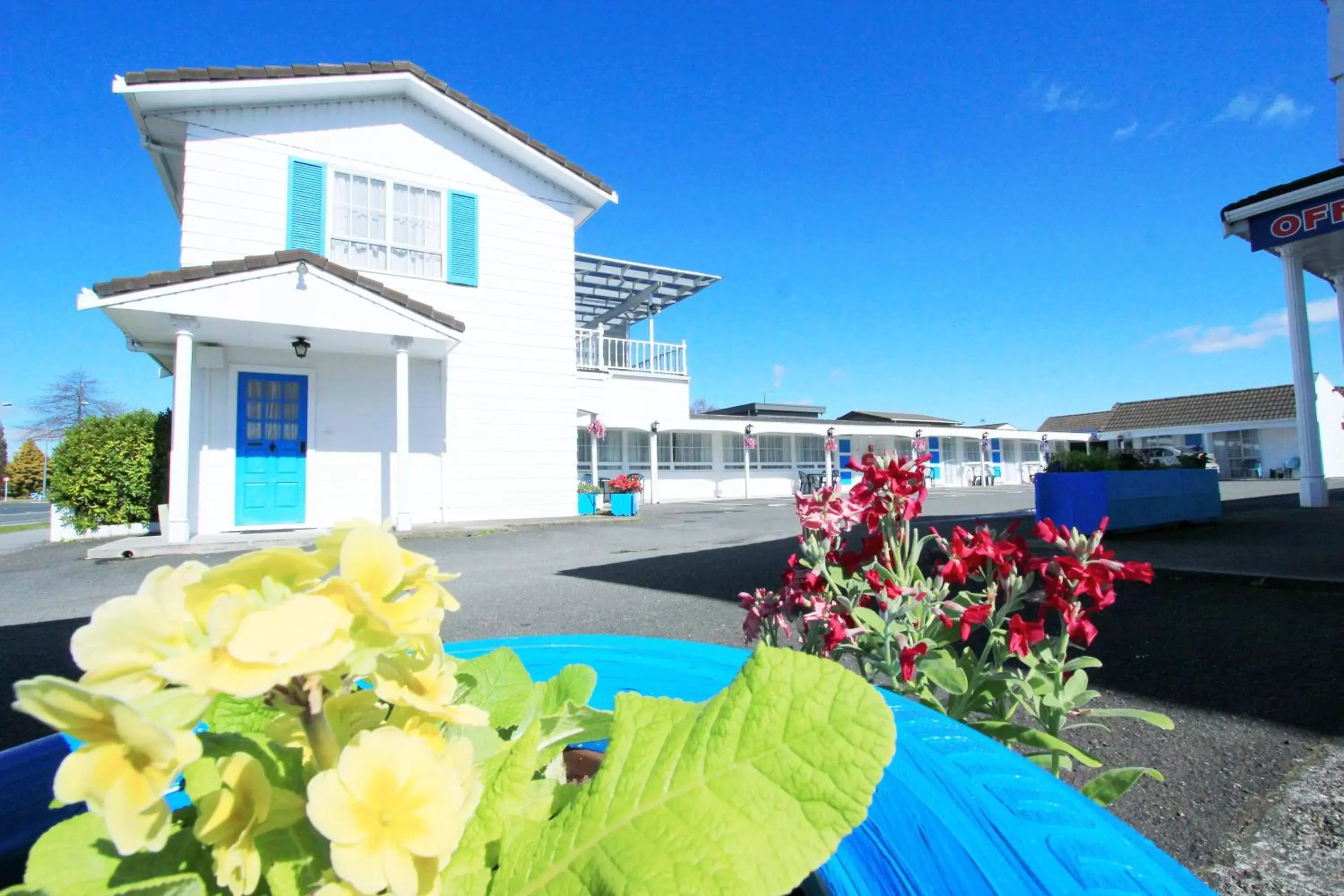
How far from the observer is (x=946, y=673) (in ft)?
4.17

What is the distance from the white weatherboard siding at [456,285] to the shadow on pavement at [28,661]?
5.53 meters

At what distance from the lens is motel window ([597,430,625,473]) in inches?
795

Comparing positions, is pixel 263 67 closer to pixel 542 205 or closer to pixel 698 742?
pixel 542 205

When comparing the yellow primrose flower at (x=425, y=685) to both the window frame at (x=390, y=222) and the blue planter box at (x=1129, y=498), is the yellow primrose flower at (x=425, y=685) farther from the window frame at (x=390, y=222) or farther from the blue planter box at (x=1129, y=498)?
the window frame at (x=390, y=222)

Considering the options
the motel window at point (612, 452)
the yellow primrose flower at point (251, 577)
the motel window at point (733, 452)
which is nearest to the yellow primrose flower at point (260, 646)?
the yellow primrose flower at point (251, 577)

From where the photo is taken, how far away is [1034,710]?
1.26m

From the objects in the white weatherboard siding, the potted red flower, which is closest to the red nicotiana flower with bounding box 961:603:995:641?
the white weatherboard siding

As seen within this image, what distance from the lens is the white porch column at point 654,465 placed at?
19.8 meters

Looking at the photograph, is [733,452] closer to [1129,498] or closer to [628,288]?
[628,288]

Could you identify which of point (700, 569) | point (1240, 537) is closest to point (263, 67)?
point (700, 569)

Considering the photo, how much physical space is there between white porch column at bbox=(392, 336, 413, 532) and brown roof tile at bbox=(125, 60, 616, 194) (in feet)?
14.7

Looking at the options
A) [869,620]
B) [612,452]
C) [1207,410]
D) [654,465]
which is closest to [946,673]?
[869,620]

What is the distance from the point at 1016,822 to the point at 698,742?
44 cm

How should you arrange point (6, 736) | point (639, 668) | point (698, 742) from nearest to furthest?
point (698, 742) → point (639, 668) → point (6, 736)
